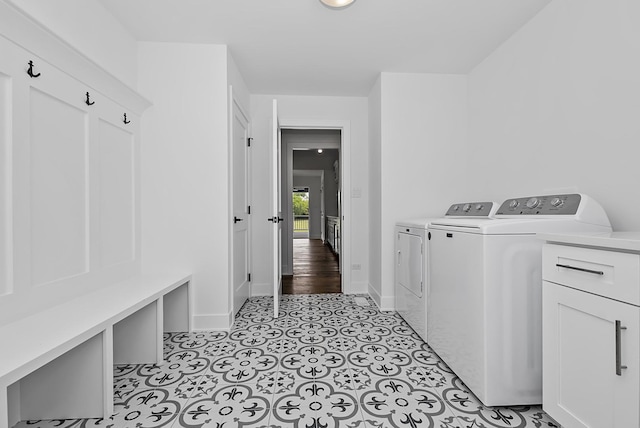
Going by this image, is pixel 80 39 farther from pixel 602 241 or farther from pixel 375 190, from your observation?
pixel 602 241

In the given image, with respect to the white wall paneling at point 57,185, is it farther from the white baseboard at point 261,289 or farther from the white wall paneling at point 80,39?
the white baseboard at point 261,289

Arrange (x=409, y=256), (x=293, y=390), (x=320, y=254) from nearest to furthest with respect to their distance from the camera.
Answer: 1. (x=293, y=390)
2. (x=409, y=256)
3. (x=320, y=254)

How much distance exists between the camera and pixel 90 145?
192cm

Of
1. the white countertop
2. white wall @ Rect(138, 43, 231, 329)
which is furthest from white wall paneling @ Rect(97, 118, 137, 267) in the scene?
the white countertop

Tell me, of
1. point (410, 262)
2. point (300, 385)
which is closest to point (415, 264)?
point (410, 262)

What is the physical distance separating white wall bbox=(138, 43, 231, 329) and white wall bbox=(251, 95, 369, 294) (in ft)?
3.65

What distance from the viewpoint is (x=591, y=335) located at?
113cm

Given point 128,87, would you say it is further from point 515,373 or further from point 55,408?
point 515,373

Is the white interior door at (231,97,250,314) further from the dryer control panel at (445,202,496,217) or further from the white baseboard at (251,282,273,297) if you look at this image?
the dryer control panel at (445,202,496,217)

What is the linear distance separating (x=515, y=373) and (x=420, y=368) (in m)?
0.55

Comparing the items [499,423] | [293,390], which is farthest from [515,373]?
[293,390]

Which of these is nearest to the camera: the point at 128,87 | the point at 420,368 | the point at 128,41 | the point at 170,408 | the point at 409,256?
the point at 170,408

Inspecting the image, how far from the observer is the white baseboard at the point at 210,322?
2.54m

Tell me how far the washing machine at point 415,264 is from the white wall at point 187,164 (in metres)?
1.49
